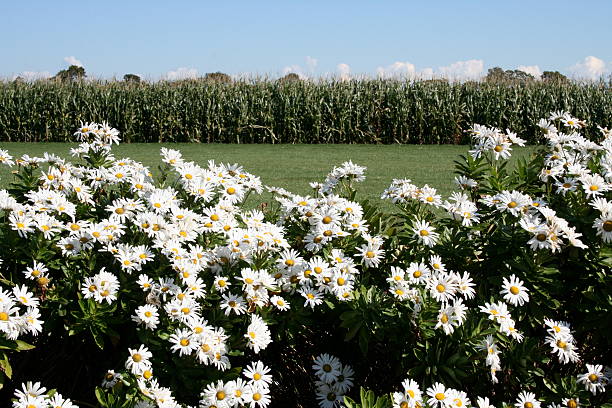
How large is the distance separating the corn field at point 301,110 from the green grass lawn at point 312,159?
142cm

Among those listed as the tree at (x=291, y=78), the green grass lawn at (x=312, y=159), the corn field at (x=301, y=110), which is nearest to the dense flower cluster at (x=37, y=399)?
the green grass lawn at (x=312, y=159)

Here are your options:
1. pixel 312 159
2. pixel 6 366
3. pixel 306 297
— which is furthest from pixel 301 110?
pixel 6 366

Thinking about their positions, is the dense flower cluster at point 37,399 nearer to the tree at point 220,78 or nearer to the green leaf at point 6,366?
the green leaf at point 6,366

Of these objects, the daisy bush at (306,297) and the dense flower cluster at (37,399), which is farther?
the daisy bush at (306,297)

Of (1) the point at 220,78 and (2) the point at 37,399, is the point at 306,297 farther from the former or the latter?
(1) the point at 220,78

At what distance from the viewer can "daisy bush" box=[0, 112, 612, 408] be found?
218cm

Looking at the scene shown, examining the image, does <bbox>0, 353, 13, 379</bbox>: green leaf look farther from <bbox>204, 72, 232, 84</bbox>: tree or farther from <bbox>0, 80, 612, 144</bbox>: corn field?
<bbox>204, 72, 232, 84</bbox>: tree

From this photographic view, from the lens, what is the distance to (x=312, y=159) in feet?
42.2

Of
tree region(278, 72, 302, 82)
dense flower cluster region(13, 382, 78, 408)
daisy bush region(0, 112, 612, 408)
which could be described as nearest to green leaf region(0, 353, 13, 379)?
daisy bush region(0, 112, 612, 408)

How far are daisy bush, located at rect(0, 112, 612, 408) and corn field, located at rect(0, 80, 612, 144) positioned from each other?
50.6 ft

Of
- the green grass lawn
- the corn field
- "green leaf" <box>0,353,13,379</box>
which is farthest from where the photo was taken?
the corn field

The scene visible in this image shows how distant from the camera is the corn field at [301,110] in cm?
1803

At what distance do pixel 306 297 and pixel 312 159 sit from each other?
1063 centimetres

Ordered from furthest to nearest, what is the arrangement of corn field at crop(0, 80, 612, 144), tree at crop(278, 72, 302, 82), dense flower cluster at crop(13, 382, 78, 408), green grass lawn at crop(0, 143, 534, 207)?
tree at crop(278, 72, 302, 82) < corn field at crop(0, 80, 612, 144) < green grass lawn at crop(0, 143, 534, 207) < dense flower cluster at crop(13, 382, 78, 408)
